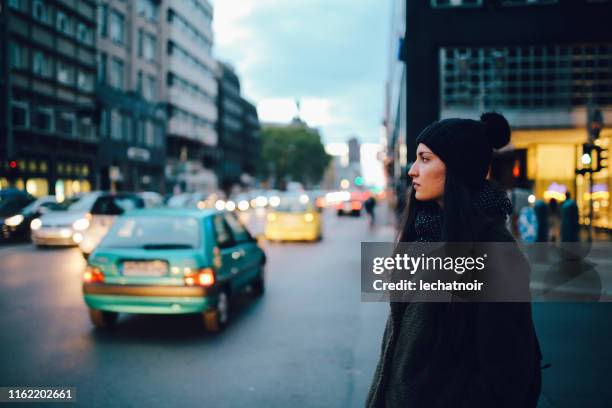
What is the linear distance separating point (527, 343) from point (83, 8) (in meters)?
44.9

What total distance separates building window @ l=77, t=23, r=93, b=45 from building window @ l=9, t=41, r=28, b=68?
6.91 m

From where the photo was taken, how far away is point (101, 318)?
26.8ft

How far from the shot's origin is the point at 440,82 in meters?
23.8

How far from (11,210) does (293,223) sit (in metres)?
9.41

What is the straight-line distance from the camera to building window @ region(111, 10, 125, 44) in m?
48.5

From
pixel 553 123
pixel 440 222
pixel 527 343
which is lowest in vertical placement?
pixel 527 343

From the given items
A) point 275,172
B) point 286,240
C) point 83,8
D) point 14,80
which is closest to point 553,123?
point 286,240

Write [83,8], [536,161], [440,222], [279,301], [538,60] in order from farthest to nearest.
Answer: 1. [83,8]
2. [536,161]
3. [538,60]
4. [279,301]
5. [440,222]

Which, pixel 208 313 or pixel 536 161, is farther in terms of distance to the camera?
pixel 536 161

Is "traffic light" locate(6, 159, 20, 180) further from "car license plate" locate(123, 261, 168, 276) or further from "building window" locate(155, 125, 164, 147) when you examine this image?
"building window" locate(155, 125, 164, 147)

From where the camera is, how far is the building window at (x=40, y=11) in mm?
36281

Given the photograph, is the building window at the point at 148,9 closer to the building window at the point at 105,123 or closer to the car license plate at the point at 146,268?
the building window at the point at 105,123

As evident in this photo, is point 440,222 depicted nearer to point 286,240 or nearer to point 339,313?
point 339,313

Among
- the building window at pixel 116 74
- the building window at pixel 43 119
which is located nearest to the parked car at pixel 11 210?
the building window at pixel 43 119
